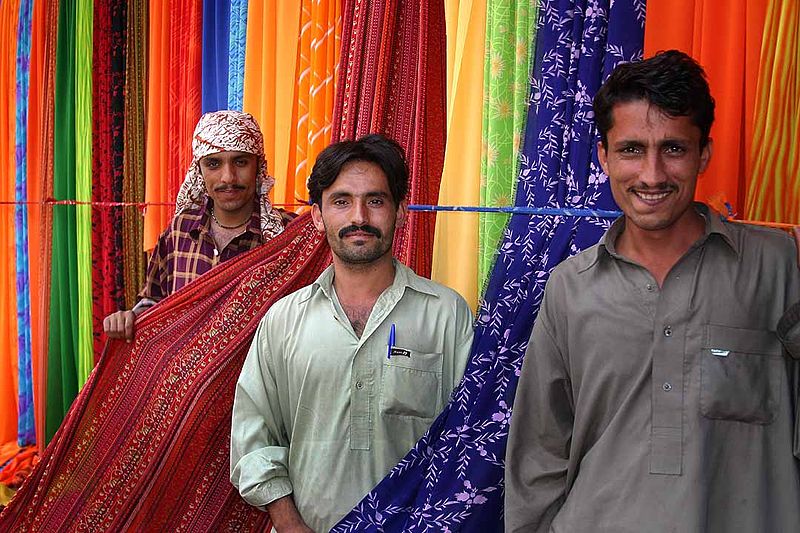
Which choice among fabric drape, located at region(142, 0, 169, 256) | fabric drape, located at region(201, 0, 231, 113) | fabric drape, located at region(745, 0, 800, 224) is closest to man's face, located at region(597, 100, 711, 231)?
fabric drape, located at region(745, 0, 800, 224)

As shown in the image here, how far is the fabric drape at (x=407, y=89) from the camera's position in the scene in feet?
8.45

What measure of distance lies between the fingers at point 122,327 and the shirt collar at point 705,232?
1644mm

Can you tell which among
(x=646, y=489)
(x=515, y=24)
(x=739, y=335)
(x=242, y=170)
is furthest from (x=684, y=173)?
(x=242, y=170)

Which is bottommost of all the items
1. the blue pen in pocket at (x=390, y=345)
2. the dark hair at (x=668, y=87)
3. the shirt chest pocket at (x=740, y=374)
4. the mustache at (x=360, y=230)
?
the blue pen in pocket at (x=390, y=345)

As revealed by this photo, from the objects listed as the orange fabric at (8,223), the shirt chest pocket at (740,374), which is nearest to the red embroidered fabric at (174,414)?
the shirt chest pocket at (740,374)

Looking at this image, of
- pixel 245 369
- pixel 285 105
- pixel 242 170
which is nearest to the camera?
pixel 245 369

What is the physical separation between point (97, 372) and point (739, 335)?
2.02m

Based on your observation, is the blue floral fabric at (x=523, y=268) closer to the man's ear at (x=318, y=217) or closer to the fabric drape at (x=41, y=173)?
the man's ear at (x=318, y=217)

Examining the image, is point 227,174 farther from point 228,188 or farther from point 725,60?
point 725,60

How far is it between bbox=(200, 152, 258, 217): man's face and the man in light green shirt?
0.85 meters

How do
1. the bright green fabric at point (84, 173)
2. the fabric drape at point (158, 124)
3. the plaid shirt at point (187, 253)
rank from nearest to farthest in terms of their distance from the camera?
the plaid shirt at point (187, 253) < the fabric drape at point (158, 124) < the bright green fabric at point (84, 173)

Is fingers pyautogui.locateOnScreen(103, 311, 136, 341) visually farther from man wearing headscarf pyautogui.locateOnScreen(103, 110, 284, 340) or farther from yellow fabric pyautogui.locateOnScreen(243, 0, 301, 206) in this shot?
yellow fabric pyautogui.locateOnScreen(243, 0, 301, 206)

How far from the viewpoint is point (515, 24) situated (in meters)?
2.24

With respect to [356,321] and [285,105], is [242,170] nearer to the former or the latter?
[285,105]
